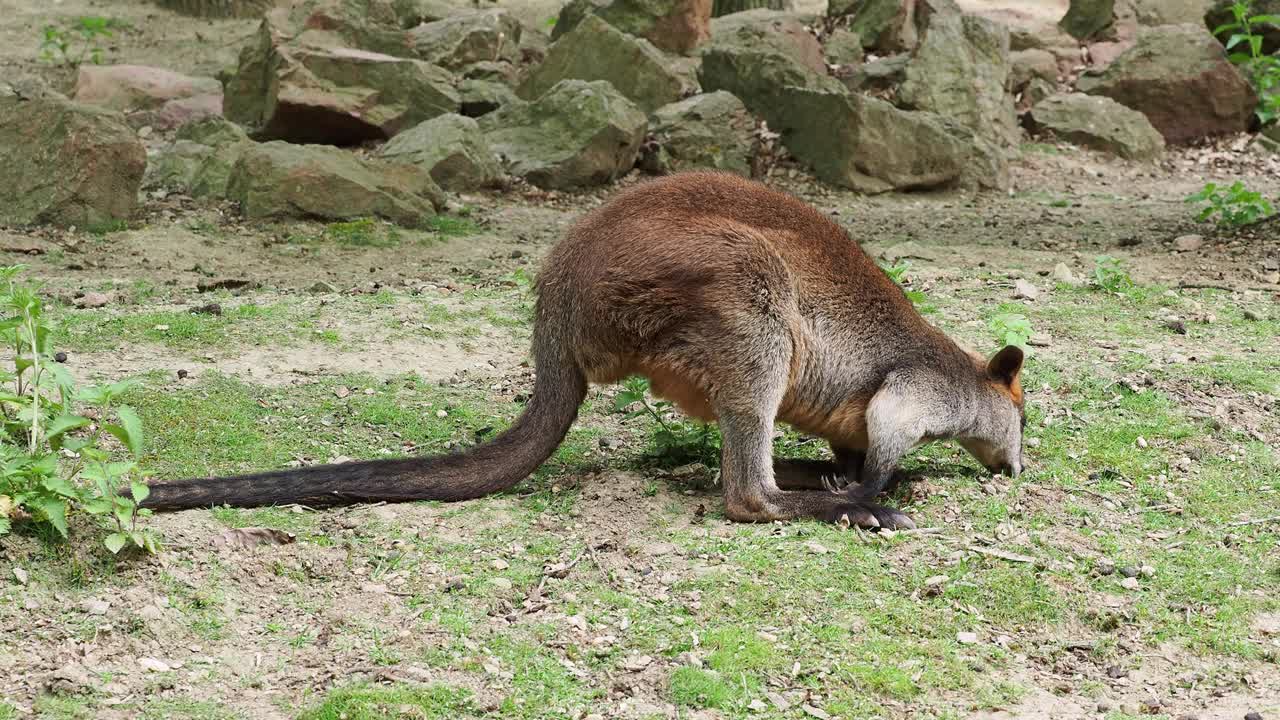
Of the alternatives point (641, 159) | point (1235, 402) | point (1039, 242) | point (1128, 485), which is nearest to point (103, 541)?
point (1128, 485)

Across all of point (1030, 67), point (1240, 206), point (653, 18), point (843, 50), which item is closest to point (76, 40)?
point (653, 18)

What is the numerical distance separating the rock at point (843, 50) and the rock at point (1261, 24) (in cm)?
365

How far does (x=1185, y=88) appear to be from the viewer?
13.8 m

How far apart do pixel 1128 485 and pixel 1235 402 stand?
1.12 metres

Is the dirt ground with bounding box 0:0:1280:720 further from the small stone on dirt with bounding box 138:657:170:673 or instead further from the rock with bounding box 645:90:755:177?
the rock with bounding box 645:90:755:177

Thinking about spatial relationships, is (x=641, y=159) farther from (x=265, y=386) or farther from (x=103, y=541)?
(x=103, y=541)

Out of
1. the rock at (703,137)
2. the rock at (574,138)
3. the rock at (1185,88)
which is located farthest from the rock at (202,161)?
the rock at (1185,88)

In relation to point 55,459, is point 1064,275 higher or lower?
higher

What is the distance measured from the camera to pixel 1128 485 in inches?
191

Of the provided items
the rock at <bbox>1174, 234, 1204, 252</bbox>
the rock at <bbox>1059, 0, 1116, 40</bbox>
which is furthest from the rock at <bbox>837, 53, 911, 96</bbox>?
the rock at <bbox>1174, 234, 1204, 252</bbox>

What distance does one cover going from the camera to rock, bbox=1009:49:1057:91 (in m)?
14.2

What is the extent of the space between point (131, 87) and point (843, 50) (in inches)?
277

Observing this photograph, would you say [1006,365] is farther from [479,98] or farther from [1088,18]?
[1088,18]

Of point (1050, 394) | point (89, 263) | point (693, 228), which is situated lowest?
point (89, 263)
